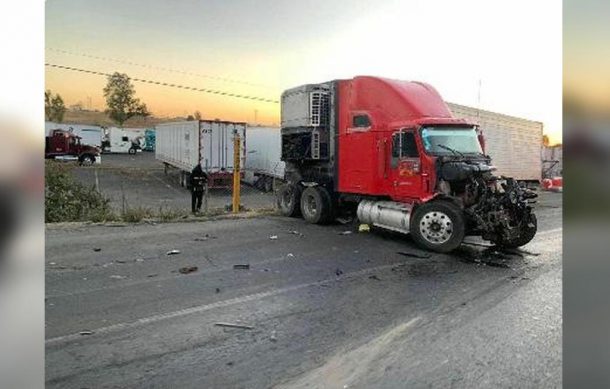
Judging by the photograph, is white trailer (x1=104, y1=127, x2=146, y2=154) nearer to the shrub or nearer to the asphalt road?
the shrub

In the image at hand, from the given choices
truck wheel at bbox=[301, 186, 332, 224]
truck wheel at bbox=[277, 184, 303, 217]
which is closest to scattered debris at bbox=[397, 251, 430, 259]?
truck wheel at bbox=[301, 186, 332, 224]

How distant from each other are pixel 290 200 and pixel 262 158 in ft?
45.4

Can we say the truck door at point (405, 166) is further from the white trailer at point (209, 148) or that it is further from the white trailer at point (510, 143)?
the white trailer at point (209, 148)

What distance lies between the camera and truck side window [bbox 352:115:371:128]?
36.4 ft

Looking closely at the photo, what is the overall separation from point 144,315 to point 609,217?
4831 millimetres

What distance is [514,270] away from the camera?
757cm

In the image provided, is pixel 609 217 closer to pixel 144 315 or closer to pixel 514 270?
pixel 144 315

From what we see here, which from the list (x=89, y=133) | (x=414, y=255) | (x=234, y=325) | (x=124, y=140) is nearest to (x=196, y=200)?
(x=414, y=255)

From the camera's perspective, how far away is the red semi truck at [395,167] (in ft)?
28.9

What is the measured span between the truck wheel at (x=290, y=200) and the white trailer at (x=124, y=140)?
3349cm

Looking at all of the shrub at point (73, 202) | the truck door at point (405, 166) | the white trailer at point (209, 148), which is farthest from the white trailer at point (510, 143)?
the shrub at point (73, 202)

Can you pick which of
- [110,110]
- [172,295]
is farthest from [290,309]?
[110,110]

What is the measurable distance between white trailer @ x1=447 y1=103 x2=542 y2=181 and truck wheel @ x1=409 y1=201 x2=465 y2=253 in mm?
13123

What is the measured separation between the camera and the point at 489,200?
8.64m
